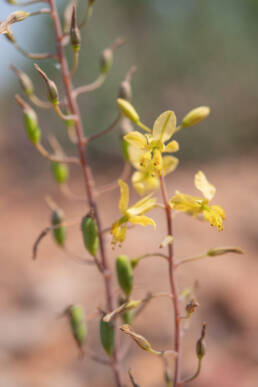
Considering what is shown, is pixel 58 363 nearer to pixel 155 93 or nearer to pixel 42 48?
pixel 155 93

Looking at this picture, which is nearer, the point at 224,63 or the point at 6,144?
the point at 224,63

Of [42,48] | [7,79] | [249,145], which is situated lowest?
[249,145]

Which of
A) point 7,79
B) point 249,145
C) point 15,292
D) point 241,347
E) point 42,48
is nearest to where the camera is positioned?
point 241,347

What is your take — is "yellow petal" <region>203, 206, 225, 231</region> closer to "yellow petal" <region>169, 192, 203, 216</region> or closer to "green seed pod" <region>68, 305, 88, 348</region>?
"yellow petal" <region>169, 192, 203, 216</region>

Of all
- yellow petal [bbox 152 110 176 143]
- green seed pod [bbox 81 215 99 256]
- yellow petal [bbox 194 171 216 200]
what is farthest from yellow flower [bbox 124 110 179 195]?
green seed pod [bbox 81 215 99 256]

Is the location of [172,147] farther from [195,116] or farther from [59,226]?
[59,226]

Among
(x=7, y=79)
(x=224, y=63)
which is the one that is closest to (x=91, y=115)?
Result: (x=224, y=63)

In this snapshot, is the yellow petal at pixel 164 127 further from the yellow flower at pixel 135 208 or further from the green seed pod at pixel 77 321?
the green seed pod at pixel 77 321
